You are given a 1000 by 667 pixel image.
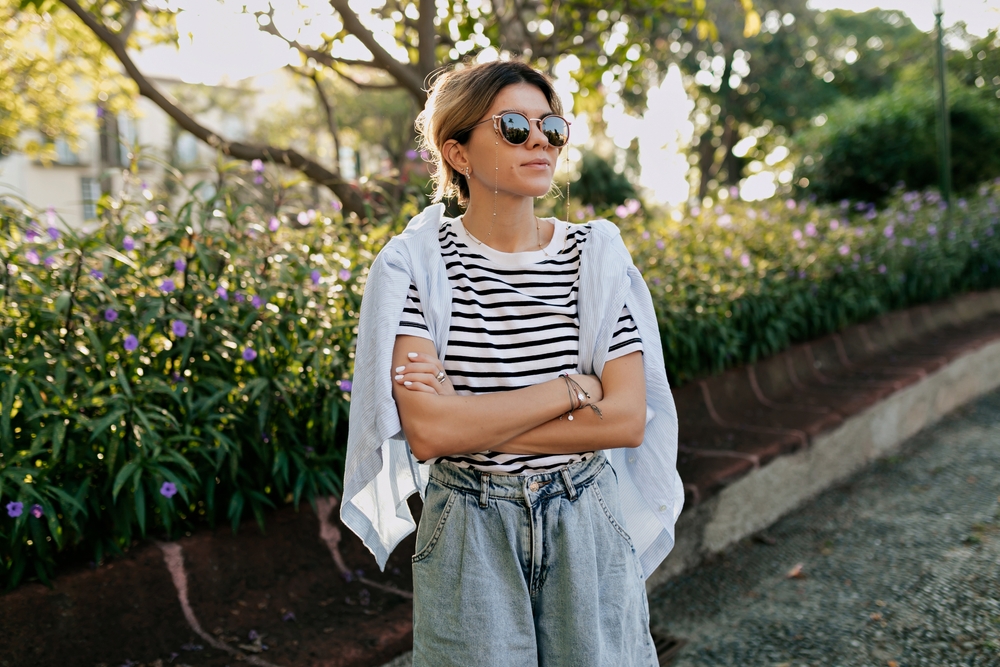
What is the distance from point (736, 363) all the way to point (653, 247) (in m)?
0.87

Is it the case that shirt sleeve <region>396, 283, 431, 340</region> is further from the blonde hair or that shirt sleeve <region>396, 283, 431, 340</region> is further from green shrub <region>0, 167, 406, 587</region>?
green shrub <region>0, 167, 406, 587</region>

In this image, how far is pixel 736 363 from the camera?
5.00 meters

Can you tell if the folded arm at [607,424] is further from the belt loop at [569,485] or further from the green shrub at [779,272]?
the green shrub at [779,272]

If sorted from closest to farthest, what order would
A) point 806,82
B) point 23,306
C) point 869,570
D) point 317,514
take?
1. point 23,306
2. point 317,514
3. point 869,570
4. point 806,82

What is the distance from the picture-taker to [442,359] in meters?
1.65

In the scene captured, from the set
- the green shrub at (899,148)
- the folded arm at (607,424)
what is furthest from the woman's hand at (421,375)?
the green shrub at (899,148)

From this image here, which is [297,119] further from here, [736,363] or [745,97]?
[736,363]

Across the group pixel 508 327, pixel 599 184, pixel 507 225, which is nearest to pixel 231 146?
pixel 507 225

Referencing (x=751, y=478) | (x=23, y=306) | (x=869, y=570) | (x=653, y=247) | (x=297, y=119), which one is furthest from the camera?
(x=297, y=119)

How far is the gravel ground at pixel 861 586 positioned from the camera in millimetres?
2791

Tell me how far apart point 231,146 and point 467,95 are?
293cm

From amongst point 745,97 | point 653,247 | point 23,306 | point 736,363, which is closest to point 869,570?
point 736,363

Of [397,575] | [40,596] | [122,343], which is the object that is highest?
[122,343]

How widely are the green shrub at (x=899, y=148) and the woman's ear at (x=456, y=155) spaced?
10.6 meters
